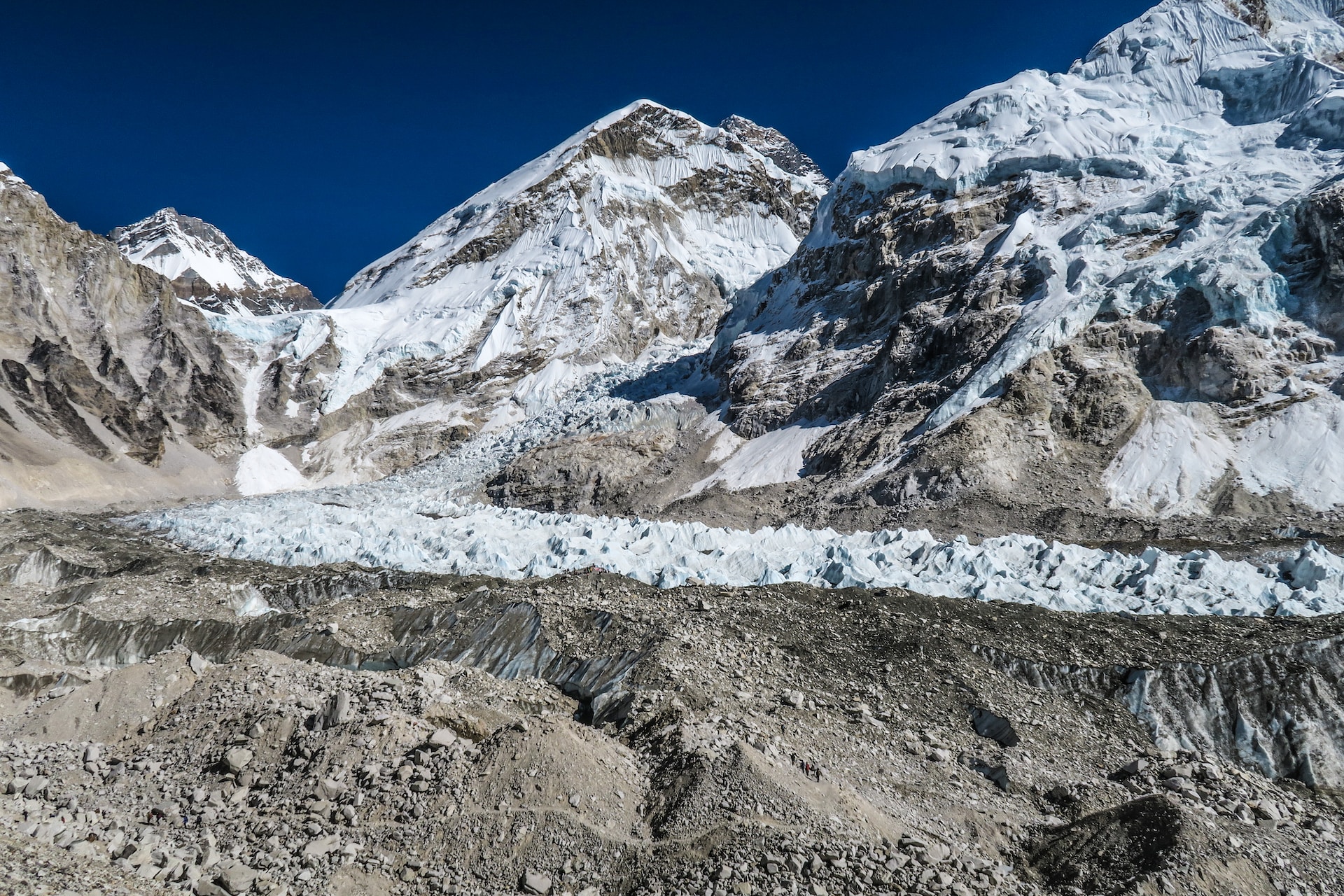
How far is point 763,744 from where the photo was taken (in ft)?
29.9

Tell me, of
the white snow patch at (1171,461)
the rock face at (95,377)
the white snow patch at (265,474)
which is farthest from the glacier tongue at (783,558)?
the white snow patch at (265,474)

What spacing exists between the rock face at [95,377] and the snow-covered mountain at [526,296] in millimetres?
6388

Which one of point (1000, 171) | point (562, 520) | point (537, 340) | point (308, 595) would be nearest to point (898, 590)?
point (308, 595)

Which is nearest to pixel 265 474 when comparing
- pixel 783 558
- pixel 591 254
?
pixel 591 254

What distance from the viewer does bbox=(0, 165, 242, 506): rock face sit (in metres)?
46.5

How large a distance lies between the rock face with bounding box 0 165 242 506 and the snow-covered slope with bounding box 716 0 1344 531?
130ft

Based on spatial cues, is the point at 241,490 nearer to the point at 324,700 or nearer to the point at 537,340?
the point at 537,340

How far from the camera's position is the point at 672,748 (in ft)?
29.2

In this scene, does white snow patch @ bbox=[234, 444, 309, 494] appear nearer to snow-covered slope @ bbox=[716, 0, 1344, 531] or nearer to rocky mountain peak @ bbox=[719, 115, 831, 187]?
snow-covered slope @ bbox=[716, 0, 1344, 531]

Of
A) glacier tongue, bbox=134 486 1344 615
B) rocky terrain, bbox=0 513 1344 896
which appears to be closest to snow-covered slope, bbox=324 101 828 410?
glacier tongue, bbox=134 486 1344 615

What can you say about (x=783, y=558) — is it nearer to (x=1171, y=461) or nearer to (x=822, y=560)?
(x=822, y=560)

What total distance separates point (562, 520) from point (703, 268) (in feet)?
238

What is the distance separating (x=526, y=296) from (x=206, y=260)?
12105 centimetres

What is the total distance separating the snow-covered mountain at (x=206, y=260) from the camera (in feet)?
501
